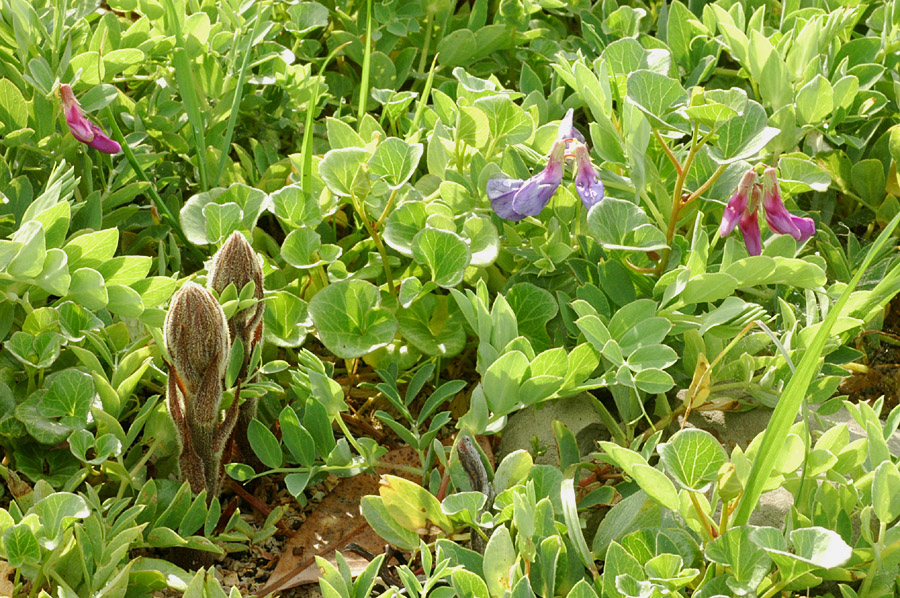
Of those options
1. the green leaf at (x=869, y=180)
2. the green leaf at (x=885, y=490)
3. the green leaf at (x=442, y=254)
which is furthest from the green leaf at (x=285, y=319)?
the green leaf at (x=869, y=180)

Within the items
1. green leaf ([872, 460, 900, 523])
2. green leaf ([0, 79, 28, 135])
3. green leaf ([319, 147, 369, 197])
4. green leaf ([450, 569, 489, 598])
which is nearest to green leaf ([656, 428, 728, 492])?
green leaf ([872, 460, 900, 523])

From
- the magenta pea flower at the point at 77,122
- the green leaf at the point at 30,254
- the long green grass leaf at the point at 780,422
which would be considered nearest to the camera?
the long green grass leaf at the point at 780,422

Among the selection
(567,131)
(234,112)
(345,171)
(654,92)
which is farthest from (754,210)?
(234,112)

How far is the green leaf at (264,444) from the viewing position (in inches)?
61.2

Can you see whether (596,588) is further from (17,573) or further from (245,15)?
(245,15)

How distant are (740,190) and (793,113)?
31 cm

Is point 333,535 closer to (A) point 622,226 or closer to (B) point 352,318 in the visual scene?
(B) point 352,318

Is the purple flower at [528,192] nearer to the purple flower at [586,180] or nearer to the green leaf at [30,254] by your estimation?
the purple flower at [586,180]

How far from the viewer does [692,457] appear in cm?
122

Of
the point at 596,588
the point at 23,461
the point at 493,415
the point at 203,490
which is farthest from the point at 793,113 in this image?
the point at 23,461

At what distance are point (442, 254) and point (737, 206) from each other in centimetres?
50

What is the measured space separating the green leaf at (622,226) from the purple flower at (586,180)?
54mm

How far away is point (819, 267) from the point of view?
156cm

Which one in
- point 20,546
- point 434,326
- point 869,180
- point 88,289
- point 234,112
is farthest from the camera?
point 869,180
